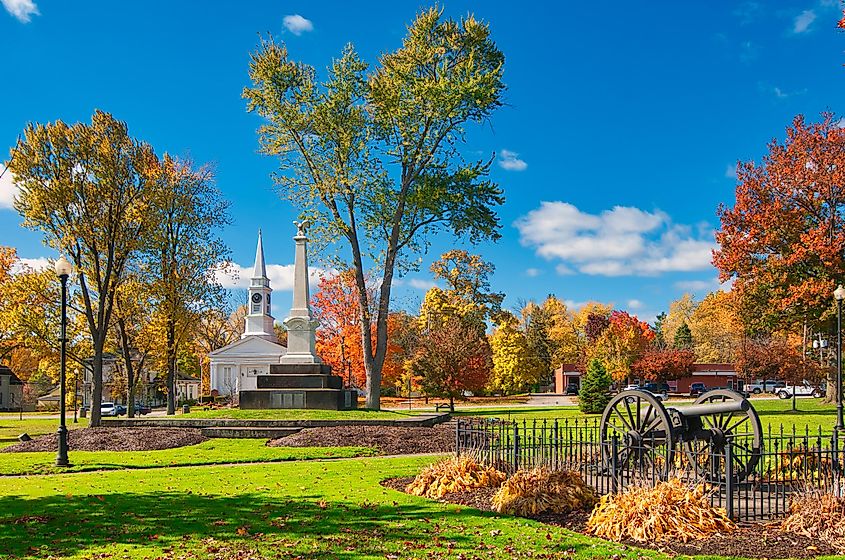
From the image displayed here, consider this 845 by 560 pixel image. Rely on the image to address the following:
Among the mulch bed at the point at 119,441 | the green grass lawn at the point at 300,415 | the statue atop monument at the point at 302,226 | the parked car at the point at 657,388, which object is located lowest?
the parked car at the point at 657,388

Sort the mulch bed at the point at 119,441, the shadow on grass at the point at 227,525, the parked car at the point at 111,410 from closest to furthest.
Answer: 1. the shadow on grass at the point at 227,525
2. the mulch bed at the point at 119,441
3. the parked car at the point at 111,410

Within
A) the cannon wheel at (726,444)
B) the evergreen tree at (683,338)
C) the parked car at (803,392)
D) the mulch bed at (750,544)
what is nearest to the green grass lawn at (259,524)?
the mulch bed at (750,544)

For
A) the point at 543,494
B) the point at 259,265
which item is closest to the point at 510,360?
the point at 259,265

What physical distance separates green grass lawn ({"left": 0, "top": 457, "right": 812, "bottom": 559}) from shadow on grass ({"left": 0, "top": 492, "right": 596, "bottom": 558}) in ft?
0.04

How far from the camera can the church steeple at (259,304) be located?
246 feet

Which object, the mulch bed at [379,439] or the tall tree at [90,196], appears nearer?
the mulch bed at [379,439]

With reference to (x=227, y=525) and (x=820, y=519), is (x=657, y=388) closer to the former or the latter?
(x=820, y=519)

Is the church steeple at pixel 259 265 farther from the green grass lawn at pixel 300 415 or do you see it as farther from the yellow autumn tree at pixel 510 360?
the green grass lawn at pixel 300 415

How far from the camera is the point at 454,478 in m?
13.0

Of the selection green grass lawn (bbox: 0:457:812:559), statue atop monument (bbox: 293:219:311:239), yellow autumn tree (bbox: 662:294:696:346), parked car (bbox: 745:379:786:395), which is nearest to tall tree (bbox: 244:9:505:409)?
statue atop monument (bbox: 293:219:311:239)

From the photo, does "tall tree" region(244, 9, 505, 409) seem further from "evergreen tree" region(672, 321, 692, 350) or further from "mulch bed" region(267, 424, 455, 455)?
"evergreen tree" region(672, 321, 692, 350)

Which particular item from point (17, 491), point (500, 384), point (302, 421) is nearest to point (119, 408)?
point (500, 384)

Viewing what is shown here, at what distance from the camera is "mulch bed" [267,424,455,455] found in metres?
21.0

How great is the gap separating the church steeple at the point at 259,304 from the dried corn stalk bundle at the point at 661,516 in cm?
6636
